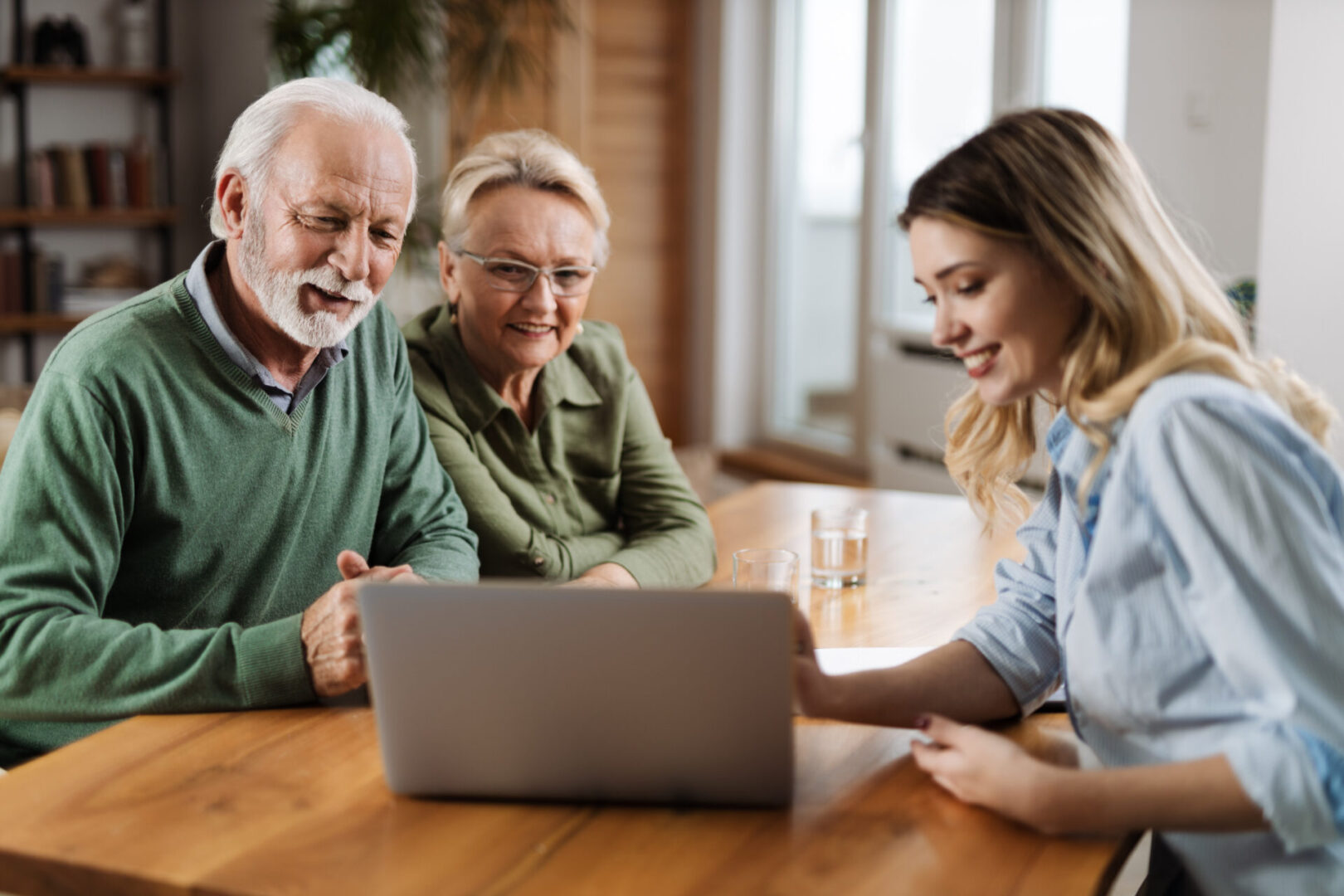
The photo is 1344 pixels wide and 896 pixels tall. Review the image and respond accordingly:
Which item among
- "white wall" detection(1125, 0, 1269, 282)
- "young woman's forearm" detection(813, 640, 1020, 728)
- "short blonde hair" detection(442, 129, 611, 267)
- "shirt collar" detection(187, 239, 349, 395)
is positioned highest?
"white wall" detection(1125, 0, 1269, 282)

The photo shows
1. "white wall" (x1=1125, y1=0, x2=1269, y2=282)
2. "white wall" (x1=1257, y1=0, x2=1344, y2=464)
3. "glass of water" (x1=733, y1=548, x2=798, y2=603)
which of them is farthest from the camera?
"white wall" (x1=1125, y1=0, x2=1269, y2=282)

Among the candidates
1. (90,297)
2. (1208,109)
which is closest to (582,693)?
(1208,109)

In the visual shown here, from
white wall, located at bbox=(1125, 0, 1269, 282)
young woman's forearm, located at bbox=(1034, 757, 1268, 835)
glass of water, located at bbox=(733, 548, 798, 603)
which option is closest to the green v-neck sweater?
glass of water, located at bbox=(733, 548, 798, 603)

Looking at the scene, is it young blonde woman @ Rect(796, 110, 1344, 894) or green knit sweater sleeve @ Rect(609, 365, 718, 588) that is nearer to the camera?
young blonde woman @ Rect(796, 110, 1344, 894)

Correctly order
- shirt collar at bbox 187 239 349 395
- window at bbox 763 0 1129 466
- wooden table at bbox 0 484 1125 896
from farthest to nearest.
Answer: window at bbox 763 0 1129 466 → shirt collar at bbox 187 239 349 395 → wooden table at bbox 0 484 1125 896

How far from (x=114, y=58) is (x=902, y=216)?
5011mm

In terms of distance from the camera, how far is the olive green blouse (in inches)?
73.4

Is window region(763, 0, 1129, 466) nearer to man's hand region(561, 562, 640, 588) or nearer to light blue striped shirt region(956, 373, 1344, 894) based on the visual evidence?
man's hand region(561, 562, 640, 588)

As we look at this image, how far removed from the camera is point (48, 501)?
52.3 inches

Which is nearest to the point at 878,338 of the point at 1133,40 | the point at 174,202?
the point at 1133,40

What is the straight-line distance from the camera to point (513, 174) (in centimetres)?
191

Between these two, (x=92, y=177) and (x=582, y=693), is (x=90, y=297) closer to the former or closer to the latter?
(x=92, y=177)

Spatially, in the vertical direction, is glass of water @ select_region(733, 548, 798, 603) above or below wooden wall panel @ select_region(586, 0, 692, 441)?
below

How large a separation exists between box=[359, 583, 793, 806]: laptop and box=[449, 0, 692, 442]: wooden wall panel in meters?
3.97
